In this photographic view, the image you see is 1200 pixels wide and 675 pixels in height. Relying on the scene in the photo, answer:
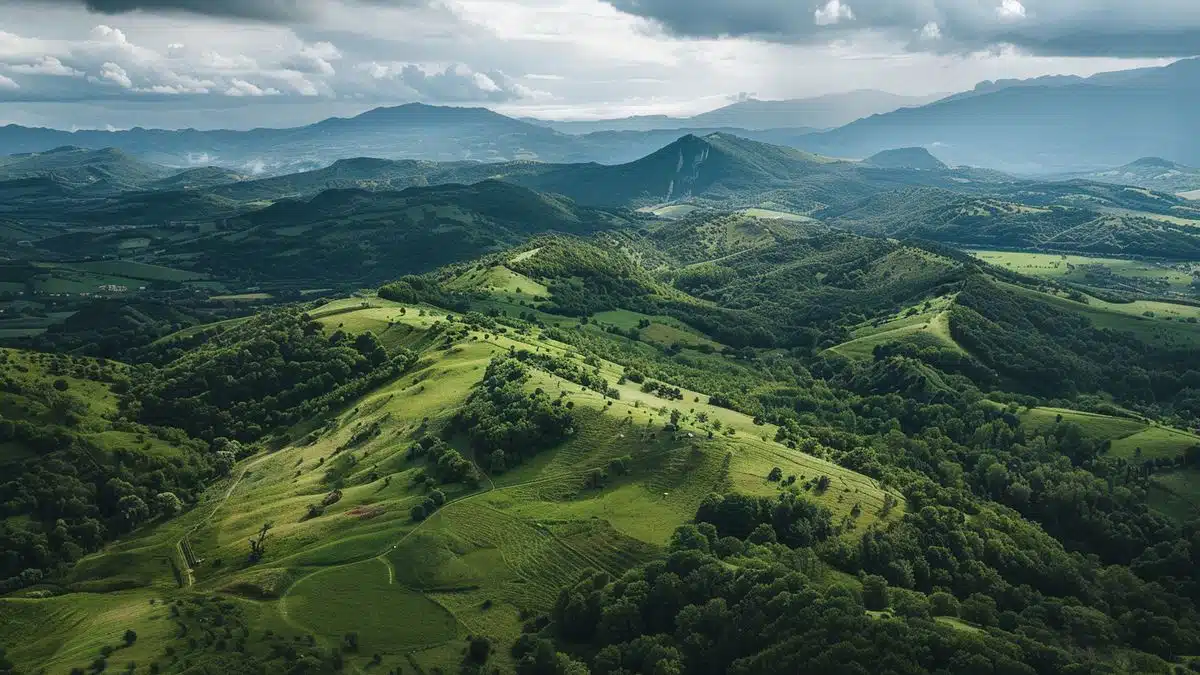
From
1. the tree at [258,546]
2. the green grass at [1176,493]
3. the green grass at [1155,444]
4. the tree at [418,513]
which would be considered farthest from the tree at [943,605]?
the green grass at [1155,444]

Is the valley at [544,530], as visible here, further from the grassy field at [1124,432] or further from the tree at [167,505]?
the grassy field at [1124,432]

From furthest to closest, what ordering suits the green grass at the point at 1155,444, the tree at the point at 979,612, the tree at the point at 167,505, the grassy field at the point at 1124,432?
the grassy field at the point at 1124,432 → the green grass at the point at 1155,444 → the tree at the point at 167,505 → the tree at the point at 979,612

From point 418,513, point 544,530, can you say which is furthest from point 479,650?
point 418,513

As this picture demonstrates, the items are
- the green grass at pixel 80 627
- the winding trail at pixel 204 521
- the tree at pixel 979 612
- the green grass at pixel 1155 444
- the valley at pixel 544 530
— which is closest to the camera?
the valley at pixel 544 530

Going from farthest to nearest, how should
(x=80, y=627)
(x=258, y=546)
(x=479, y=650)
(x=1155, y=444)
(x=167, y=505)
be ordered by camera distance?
(x=1155, y=444) → (x=167, y=505) → (x=258, y=546) → (x=80, y=627) → (x=479, y=650)

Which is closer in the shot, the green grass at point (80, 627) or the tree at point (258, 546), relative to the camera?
the green grass at point (80, 627)

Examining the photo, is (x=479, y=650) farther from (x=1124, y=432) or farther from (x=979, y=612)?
(x=1124, y=432)

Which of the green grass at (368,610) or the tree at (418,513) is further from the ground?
the tree at (418,513)

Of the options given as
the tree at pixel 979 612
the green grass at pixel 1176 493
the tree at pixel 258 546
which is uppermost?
the tree at pixel 258 546

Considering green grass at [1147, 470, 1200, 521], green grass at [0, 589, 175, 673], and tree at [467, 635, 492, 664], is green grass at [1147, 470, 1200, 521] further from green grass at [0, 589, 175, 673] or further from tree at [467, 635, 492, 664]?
green grass at [0, 589, 175, 673]
